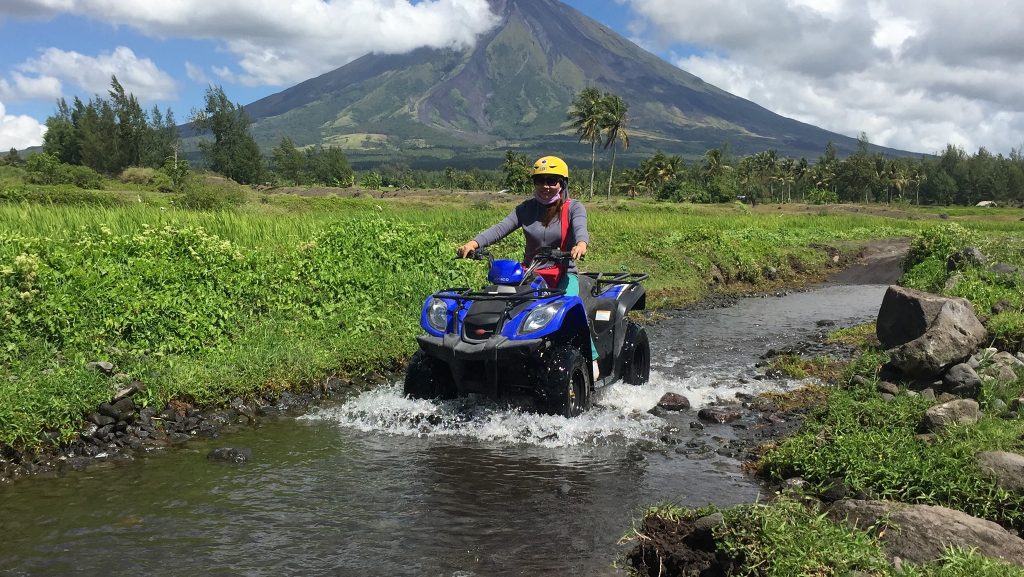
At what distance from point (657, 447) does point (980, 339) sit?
13.3 feet

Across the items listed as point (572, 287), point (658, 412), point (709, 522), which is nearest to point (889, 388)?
point (658, 412)

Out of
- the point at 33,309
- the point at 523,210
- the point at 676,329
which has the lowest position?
the point at 676,329

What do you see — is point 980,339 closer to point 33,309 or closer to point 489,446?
point 489,446

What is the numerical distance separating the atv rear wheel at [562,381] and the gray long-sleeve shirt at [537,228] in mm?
1032

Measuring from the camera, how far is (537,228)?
316 inches

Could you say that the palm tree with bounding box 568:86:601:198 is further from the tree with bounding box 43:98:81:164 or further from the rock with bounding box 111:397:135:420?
the rock with bounding box 111:397:135:420

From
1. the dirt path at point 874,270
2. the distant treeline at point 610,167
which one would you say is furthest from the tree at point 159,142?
the dirt path at point 874,270

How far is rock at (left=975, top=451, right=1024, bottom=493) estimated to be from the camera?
4.95m

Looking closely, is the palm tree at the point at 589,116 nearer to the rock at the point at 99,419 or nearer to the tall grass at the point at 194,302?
the tall grass at the point at 194,302

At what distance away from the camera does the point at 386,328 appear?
10.8 meters

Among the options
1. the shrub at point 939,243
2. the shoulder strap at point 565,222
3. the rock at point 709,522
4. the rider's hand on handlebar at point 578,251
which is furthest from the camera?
the shrub at point 939,243

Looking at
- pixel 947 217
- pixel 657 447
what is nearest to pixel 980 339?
pixel 657 447

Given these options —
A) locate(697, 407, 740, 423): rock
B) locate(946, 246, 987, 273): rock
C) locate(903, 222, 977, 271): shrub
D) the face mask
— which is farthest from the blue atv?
locate(903, 222, 977, 271): shrub

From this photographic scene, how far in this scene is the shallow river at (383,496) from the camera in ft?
15.5
